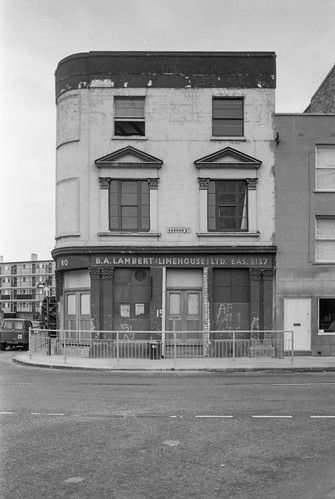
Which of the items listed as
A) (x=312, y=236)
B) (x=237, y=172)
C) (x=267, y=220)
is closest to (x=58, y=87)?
(x=237, y=172)

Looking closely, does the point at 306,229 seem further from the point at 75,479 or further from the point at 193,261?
the point at 75,479

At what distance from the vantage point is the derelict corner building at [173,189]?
23.5 meters

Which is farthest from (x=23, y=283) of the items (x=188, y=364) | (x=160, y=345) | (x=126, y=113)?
(x=188, y=364)

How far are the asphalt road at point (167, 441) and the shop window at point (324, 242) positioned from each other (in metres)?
9.47

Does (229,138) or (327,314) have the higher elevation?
(229,138)

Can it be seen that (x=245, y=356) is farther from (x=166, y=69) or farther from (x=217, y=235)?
(x=166, y=69)

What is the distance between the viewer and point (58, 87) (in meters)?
25.1

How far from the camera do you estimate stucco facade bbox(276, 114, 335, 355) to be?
76.9 ft

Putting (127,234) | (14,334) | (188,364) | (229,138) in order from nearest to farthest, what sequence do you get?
(188,364) < (127,234) < (229,138) < (14,334)

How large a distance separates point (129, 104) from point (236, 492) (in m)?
19.5

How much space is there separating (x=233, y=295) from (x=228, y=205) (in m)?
3.55

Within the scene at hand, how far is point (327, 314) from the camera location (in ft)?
77.4

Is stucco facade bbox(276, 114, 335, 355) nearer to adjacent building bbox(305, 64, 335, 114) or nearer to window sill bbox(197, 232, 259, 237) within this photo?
window sill bbox(197, 232, 259, 237)

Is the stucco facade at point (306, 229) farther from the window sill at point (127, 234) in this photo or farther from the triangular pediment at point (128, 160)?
the triangular pediment at point (128, 160)
